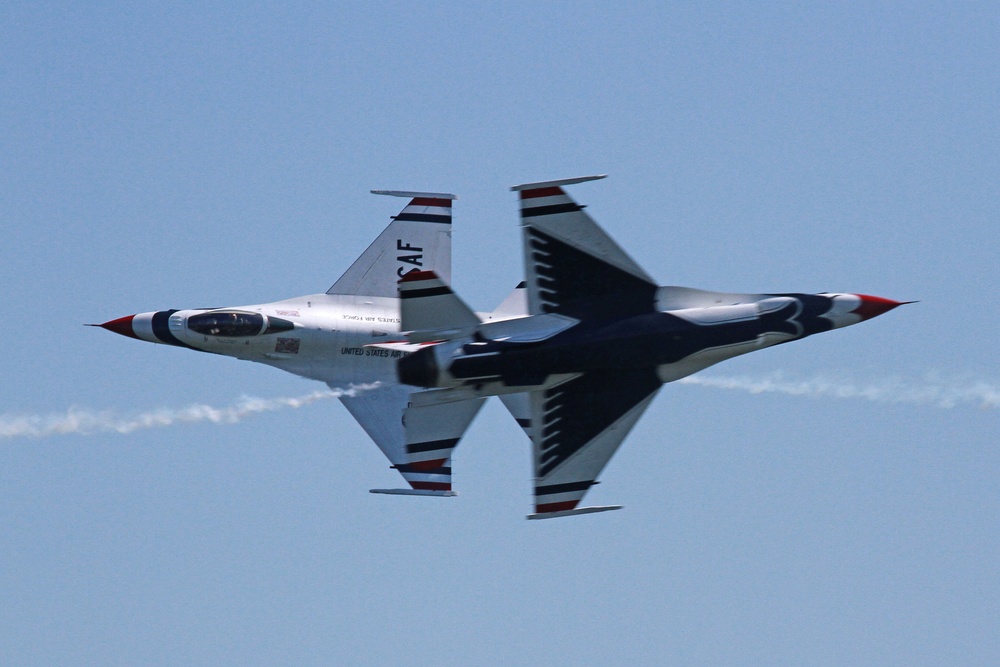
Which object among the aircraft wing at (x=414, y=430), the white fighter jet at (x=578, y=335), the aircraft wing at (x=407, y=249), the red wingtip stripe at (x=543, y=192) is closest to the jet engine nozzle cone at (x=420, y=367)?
the white fighter jet at (x=578, y=335)

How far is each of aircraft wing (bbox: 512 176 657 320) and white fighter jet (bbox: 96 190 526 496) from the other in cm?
440

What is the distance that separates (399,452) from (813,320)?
36.7 ft

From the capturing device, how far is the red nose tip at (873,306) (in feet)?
114

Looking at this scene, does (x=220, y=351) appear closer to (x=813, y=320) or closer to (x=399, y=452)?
(x=399, y=452)

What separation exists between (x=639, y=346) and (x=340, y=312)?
30.0 feet

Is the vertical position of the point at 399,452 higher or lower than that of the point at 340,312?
lower

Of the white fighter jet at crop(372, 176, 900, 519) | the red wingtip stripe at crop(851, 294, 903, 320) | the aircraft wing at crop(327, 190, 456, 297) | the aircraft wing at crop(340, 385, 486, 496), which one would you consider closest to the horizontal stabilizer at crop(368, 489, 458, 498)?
the aircraft wing at crop(340, 385, 486, 496)

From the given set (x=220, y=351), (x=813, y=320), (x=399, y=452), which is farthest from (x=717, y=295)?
(x=220, y=351)

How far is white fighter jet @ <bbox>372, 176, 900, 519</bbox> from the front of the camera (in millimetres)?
34125

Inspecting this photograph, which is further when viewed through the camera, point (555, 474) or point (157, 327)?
point (157, 327)

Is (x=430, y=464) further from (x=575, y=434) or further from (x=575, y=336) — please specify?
(x=575, y=336)

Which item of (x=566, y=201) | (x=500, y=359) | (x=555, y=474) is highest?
(x=566, y=201)

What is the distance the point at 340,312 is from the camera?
40.1 m

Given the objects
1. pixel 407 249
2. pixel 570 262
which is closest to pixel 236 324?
A: pixel 407 249
